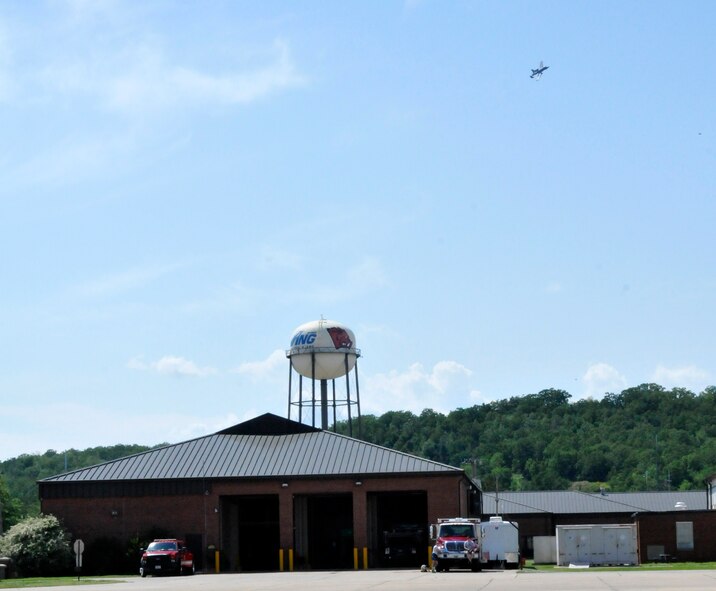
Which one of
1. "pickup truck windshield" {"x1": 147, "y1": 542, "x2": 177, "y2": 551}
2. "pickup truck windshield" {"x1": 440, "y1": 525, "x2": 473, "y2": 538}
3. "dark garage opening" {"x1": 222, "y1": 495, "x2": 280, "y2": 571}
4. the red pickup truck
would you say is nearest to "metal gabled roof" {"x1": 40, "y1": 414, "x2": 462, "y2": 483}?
"dark garage opening" {"x1": 222, "y1": 495, "x2": 280, "y2": 571}

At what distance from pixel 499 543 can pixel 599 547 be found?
6.93 m

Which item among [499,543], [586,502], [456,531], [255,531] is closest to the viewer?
[456,531]

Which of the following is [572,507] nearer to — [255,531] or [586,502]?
[586,502]

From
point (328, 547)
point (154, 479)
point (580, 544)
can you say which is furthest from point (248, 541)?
point (580, 544)

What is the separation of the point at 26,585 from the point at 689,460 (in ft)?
458

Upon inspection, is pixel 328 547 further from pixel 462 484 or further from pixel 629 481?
pixel 629 481

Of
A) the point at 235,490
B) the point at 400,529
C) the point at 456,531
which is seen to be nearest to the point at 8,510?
the point at 235,490

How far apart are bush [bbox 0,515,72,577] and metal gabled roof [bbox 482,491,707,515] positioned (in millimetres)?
42944

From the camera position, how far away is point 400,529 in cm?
6581

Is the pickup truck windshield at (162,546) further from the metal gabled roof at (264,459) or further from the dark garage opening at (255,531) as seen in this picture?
the dark garage opening at (255,531)

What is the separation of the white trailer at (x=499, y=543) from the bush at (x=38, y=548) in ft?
71.9

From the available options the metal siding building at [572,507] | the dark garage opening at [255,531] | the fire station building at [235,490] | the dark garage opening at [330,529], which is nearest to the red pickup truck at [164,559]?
the fire station building at [235,490]

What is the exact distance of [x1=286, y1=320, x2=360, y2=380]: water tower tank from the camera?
81000 millimetres

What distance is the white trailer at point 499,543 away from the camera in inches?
2379
